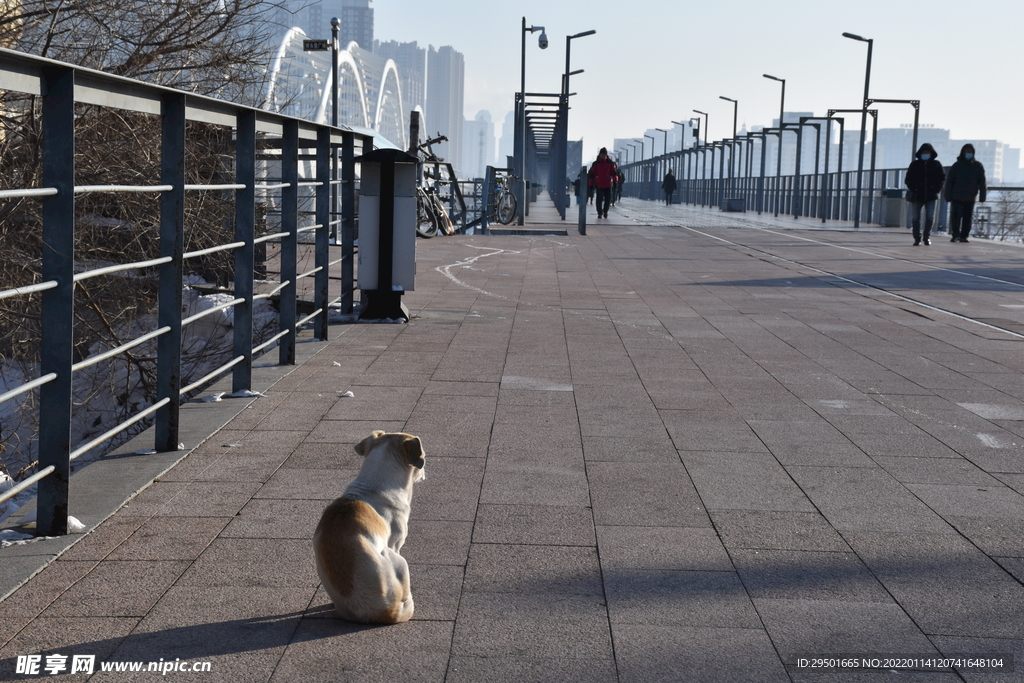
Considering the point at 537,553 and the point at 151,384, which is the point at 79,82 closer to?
the point at 537,553

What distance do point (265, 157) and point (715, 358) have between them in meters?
5.46

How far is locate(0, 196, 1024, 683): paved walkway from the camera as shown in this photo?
2938 millimetres

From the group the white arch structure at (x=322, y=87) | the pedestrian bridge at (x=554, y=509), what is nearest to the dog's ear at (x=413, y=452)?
the pedestrian bridge at (x=554, y=509)

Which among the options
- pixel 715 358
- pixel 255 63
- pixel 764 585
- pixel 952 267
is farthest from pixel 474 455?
pixel 952 267

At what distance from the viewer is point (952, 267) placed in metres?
17.4

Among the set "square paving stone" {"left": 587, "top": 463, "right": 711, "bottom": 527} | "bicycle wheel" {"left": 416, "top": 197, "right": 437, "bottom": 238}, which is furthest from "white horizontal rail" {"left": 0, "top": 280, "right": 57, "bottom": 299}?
"bicycle wheel" {"left": 416, "top": 197, "right": 437, "bottom": 238}

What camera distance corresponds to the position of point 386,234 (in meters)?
9.52

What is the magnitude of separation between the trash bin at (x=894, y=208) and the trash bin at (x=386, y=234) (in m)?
26.8

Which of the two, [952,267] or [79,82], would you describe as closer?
[79,82]

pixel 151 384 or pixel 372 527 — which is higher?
pixel 372 527

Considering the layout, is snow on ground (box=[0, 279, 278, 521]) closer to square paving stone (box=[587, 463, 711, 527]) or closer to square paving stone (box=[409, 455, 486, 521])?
square paving stone (box=[409, 455, 486, 521])

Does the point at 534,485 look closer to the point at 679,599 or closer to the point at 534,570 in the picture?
the point at 534,570

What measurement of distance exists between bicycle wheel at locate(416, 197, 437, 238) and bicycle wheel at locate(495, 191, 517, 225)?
16.4 feet

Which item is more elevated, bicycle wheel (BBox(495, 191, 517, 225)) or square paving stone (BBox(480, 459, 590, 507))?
bicycle wheel (BBox(495, 191, 517, 225))
